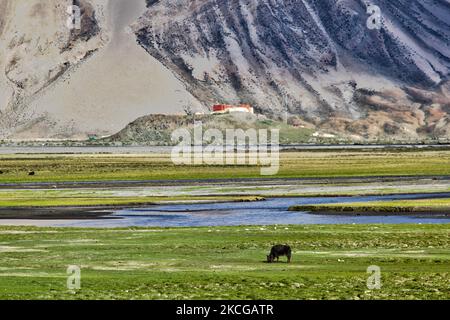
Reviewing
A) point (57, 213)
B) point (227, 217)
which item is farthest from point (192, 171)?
point (227, 217)

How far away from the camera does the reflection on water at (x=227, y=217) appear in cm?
5803

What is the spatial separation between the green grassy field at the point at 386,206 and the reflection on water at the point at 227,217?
103 inches

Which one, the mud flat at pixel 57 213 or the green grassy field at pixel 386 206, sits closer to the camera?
the mud flat at pixel 57 213

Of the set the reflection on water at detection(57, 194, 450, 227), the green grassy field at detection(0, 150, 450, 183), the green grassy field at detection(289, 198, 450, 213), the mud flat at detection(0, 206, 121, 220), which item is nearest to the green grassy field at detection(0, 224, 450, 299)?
the reflection on water at detection(57, 194, 450, 227)

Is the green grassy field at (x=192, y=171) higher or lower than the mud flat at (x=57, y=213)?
higher

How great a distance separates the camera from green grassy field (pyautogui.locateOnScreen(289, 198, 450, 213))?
6731 cm

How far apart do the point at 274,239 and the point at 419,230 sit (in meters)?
8.16

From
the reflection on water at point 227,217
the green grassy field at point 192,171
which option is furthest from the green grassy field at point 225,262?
the green grassy field at point 192,171

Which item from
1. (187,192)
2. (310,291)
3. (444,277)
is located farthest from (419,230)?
(187,192)

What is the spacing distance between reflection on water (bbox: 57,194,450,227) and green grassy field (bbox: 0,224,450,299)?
498 centimetres

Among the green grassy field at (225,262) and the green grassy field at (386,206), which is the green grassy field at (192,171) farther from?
the green grassy field at (225,262)

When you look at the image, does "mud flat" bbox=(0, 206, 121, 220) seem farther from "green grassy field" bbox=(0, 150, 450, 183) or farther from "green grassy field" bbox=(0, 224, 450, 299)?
"green grassy field" bbox=(0, 150, 450, 183)

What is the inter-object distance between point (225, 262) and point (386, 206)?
33.8 meters
